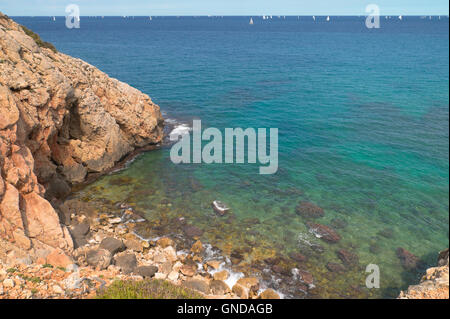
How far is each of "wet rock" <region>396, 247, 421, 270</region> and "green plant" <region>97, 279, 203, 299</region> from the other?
14.2 metres

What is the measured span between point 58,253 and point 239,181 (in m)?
17.2

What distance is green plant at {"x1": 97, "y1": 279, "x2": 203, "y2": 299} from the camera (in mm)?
12883

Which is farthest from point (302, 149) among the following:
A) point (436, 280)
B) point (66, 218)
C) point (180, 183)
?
point (66, 218)

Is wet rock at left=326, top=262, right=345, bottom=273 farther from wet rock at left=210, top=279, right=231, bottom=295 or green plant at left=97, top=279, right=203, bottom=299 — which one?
green plant at left=97, top=279, right=203, bottom=299

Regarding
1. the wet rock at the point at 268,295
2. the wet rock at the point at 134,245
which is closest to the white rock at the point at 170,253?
the wet rock at the point at 134,245

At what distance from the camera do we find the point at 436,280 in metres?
14.2

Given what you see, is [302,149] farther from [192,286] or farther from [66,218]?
[66,218]

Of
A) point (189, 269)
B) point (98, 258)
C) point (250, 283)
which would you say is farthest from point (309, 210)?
point (98, 258)

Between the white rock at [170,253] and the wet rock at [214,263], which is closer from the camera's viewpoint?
the wet rock at [214,263]

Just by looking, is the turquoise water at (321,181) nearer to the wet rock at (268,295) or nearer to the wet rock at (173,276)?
the wet rock at (268,295)

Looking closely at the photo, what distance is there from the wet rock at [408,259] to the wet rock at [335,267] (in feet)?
13.4

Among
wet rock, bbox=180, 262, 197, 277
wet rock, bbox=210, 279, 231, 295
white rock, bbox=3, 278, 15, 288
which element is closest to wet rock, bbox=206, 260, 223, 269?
wet rock, bbox=180, 262, 197, 277

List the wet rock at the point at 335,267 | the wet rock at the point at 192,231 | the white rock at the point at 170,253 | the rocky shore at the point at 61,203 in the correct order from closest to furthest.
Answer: the rocky shore at the point at 61,203, the wet rock at the point at 335,267, the white rock at the point at 170,253, the wet rock at the point at 192,231

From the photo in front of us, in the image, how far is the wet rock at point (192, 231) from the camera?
2270 cm
